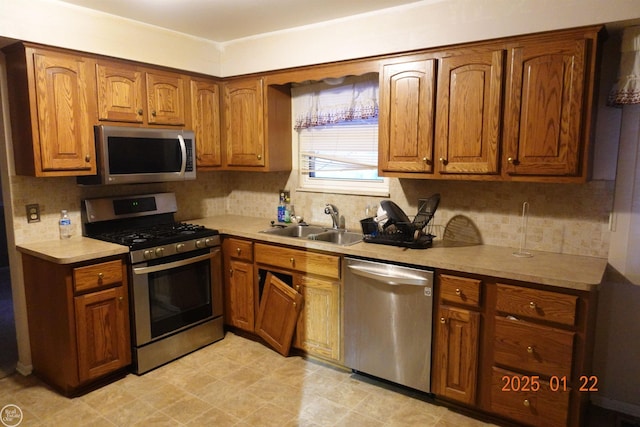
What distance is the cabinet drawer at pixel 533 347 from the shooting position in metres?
2.12

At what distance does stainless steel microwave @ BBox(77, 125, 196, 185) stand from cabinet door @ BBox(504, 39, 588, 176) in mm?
2353

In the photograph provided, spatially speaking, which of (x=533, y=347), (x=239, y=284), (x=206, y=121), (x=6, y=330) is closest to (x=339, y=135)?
(x=206, y=121)

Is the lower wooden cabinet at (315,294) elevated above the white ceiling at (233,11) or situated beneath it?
situated beneath

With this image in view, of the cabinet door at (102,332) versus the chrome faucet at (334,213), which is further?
the chrome faucet at (334,213)

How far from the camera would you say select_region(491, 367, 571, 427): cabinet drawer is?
2.15m

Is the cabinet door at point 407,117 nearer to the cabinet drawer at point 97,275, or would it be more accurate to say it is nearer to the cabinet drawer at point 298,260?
the cabinet drawer at point 298,260

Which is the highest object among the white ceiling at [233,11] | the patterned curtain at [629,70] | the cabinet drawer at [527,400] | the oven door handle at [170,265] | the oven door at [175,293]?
the white ceiling at [233,11]

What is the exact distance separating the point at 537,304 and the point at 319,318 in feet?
4.65

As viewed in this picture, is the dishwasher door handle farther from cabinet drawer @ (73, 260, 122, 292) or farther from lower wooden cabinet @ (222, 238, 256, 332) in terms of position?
cabinet drawer @ (73, 260, 122, 292)

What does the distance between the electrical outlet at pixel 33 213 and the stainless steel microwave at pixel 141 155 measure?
32cm

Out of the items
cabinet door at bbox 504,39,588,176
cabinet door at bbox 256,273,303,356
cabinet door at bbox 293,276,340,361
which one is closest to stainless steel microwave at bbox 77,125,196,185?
cabinet door at bbox 256,273,303,356

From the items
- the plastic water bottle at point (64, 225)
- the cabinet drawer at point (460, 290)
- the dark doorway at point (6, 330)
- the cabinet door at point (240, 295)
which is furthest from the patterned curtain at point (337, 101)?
the dark doorway at point (6, 330)

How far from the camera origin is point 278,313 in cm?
316

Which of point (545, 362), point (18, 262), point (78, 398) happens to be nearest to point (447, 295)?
point (545, 362)
